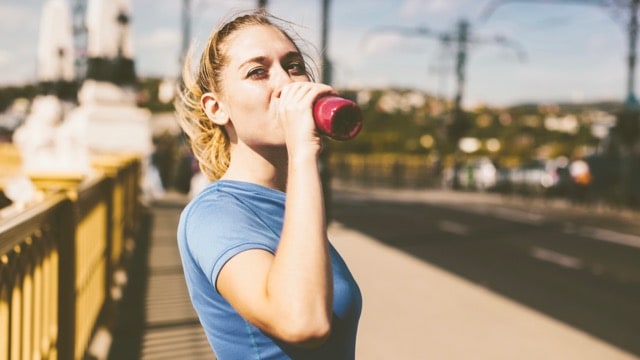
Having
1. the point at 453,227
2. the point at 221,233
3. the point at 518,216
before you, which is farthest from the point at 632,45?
the point at 221,233

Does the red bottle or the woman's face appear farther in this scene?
the woman's face

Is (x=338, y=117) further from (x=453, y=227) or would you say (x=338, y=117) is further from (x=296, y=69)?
(x=453, y=227)

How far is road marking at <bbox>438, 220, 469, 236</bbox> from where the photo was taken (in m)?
17.5

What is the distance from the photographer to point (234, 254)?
1510 mm

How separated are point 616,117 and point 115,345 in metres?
21.9

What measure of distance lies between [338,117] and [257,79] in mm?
310

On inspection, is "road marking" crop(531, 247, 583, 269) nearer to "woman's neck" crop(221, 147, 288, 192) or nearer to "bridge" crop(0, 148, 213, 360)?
"bridge" crop(0, 148, 213, 360)

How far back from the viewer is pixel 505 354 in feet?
20.6

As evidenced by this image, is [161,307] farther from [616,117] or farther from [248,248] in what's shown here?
[616,117]

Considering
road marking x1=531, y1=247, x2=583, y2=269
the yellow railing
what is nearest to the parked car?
road marking x1=531, y1=247, x2=583, y2=269

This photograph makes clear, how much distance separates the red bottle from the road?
625 cm

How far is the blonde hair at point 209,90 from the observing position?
177 cm

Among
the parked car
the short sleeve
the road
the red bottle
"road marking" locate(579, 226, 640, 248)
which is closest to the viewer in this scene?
the red bottle

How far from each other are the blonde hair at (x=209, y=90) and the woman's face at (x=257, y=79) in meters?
0.03
